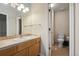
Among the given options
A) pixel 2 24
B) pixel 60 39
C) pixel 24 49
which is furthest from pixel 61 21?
pixel 2 24

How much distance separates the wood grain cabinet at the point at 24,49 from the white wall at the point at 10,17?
1.07 ft

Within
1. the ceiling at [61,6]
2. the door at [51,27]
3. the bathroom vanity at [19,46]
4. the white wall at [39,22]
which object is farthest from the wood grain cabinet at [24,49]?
the ceiling at [61,6]

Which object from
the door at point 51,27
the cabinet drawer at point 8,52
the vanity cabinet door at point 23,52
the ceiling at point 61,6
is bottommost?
the vanity cabinet door at point 23,52

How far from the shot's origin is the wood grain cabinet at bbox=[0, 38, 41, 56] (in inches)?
52.4

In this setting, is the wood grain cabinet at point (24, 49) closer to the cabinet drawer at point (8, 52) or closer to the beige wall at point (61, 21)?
the cabinet drawer at point (8, 52)

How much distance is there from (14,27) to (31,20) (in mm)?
385

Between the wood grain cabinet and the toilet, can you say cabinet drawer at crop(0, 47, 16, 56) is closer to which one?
the wood grain cabinet

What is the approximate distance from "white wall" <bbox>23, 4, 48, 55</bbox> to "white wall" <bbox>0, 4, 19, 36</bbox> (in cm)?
26

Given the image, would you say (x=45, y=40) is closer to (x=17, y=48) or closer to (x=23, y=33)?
(x=23, y=33)

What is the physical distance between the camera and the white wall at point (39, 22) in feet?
6.00

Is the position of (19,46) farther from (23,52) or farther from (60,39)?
(60,39)

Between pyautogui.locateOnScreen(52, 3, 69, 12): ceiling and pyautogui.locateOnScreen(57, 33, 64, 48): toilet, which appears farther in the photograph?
pyautogui.locateOnScreen(57, 33, 64, 48): toilet

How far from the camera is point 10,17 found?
1.73m

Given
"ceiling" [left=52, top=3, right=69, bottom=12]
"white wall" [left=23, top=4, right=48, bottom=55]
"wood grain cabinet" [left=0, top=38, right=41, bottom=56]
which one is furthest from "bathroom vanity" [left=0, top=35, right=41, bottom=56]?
"ceiling" [left=52, top=3, right=69, bottom=12]
